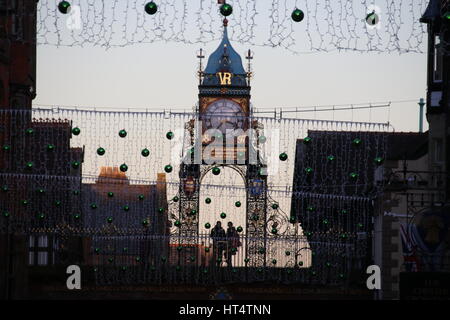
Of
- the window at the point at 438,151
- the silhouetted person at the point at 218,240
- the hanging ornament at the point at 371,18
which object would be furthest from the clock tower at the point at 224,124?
the hanging ornament at the point at 371,18

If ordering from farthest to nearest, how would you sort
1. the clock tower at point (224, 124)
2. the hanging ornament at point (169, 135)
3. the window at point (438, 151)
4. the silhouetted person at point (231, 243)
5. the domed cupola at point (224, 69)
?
the domed cupola at point (224, 69) < the clock tower at point (224, 124) < the silhouetted person at point (231, 243) < the window at point (438, 151) < the hanging ornament at point (169, 135)

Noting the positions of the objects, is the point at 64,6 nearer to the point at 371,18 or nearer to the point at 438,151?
the point at 371,18

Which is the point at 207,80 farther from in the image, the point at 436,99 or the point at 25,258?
the point at 436,99

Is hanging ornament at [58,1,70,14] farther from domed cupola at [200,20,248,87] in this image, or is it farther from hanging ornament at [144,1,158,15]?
domed cupola at [200,20,248,87]

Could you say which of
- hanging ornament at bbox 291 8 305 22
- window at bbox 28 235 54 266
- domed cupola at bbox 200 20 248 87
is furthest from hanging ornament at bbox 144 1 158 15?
domed cupola at bbox 200 20 248 87

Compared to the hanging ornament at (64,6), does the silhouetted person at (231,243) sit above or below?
below

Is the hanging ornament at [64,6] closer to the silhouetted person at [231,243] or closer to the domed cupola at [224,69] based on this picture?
the silhouetted person at [231,243]

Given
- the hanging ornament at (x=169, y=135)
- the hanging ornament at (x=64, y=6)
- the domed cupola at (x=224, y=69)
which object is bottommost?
the hanging ornament at (x=169, y=135)

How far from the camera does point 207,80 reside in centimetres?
7975

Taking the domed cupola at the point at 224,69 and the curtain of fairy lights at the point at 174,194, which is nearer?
the curtain of fairy lights at the point at 174,194

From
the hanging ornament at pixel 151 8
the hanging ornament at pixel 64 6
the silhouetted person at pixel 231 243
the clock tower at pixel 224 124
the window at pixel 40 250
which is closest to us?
the hanging ornament at pixel 151 8

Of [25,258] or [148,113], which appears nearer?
Answer: [148,113]
